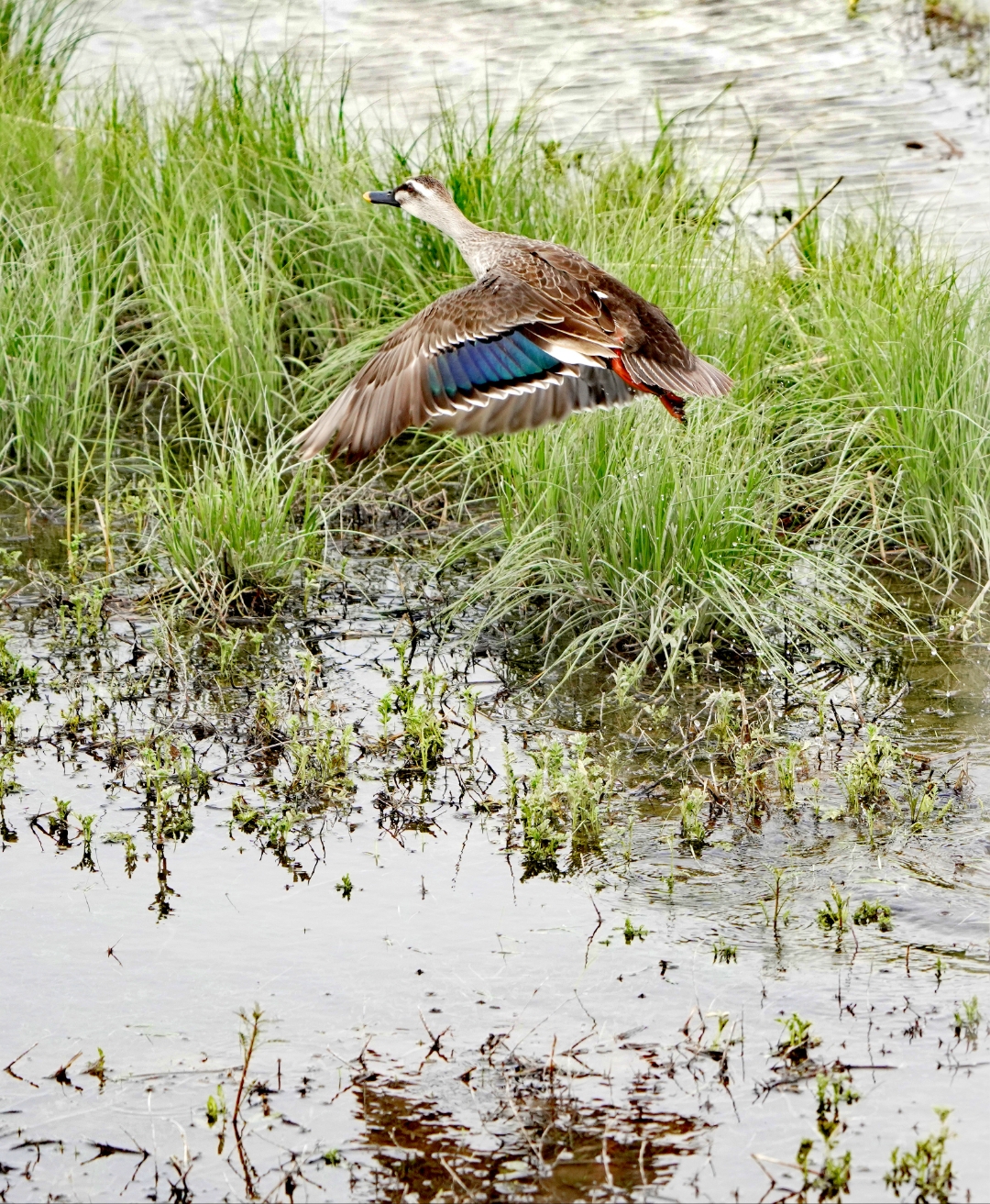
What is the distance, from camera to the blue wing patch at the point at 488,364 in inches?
191

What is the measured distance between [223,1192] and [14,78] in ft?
19.2

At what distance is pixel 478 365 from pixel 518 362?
123 millimetres

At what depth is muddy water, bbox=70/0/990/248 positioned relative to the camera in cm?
866

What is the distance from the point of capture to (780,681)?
5.03 metres

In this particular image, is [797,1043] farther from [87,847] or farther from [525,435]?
[525,435]

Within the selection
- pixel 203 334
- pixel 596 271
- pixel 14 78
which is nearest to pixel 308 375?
pixel 203 334

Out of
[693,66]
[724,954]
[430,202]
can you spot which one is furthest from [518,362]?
[693,66]

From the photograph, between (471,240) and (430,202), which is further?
(430,202)

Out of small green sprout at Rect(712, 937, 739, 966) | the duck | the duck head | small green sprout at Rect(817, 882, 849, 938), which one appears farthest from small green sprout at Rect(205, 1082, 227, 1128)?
the duck head

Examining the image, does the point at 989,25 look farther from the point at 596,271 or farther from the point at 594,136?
the point at 596,271

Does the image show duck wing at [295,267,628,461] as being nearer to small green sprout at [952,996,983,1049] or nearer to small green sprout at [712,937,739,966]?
small green sprout at [712,937,739,966]

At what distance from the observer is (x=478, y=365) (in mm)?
4871

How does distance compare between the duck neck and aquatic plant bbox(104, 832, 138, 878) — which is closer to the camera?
aquatic plant bbox(104, 832, 138, 878)

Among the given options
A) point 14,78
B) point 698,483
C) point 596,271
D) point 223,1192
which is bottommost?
point 223,1192
